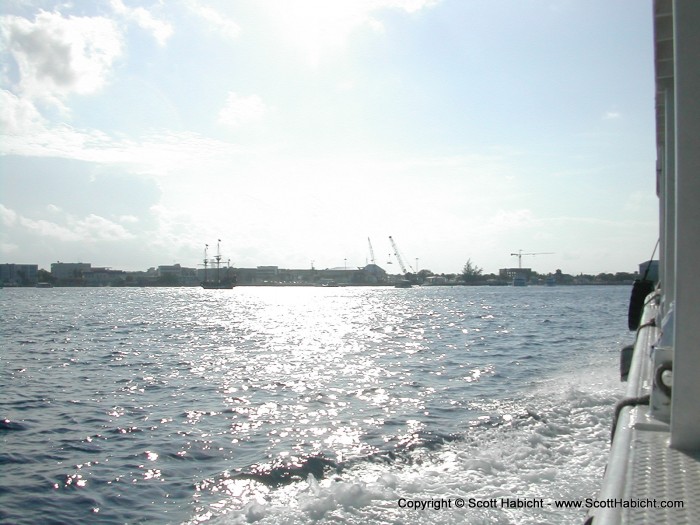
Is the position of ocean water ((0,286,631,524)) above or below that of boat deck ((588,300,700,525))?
below

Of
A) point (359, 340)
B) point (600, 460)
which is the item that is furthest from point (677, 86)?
point (359, 340)

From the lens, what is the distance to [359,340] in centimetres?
3244

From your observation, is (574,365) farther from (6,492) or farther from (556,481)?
(6,492)

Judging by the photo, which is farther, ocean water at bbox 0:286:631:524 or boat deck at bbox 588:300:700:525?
ocean water at bbox 0:286:631:524

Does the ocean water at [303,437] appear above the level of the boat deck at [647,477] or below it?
below

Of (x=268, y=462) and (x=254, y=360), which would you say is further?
(x=254, y=360)

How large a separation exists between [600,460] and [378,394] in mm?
7271

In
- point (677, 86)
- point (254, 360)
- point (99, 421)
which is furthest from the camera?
point (254, 360)

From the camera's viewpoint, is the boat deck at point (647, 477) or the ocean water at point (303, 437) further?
the ocean water at point (303, 437)

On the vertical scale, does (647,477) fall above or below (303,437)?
above

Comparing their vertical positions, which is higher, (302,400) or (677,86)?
(677,86)

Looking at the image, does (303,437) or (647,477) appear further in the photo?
(303,437)

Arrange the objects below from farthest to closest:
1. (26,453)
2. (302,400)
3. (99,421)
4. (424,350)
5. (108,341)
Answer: (108,341) → (424,350) → (302,400) → (99,421) → (26,453)

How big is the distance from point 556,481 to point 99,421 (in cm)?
950
